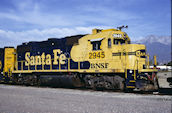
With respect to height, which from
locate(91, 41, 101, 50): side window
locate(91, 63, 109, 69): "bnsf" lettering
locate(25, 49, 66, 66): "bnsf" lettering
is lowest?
locate(91, 63, 109, 69): "bnsf" lettering

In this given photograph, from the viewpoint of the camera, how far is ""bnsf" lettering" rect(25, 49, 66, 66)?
1547 centimetres

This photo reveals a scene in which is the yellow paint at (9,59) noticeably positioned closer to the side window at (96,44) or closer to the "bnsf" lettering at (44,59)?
the "bnsf" lettering at (44,59)

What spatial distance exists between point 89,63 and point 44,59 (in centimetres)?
471

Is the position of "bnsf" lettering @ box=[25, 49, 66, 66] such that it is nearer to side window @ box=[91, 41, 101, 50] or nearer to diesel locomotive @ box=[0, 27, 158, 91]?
diesel locomotive @ box=[0, 27, 158, 91]

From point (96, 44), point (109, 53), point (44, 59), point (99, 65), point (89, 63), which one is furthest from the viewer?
point (44, 59)

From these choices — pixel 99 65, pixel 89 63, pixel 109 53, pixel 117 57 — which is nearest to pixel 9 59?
pixel 89 63

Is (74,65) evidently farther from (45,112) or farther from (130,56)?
(45,112)

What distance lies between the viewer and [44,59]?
1664 centimetres

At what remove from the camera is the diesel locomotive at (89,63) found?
39.6ft

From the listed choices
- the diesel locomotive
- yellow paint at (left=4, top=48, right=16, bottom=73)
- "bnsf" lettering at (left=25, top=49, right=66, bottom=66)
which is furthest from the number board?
yellow paint at (left=4, top=48, right=16, bottom=73)

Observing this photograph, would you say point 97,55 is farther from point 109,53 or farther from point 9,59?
point 9,59

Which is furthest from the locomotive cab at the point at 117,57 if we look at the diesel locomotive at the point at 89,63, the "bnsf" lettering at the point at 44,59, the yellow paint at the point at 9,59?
the yellow paint at the point at 9,59

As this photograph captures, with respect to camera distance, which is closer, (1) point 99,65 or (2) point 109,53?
(2) point 109,53

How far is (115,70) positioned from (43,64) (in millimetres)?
6784
